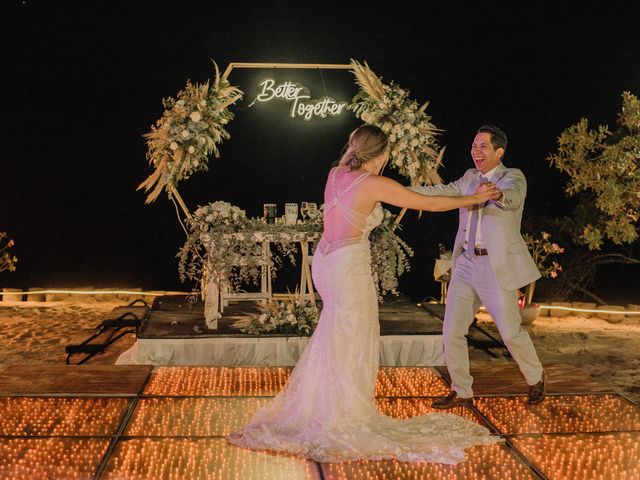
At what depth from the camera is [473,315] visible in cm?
459

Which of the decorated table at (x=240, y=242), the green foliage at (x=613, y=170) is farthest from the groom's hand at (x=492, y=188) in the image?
the green foliage at (x=613, y=170)

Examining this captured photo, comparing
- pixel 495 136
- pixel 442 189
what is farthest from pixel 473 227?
pixel 495 136

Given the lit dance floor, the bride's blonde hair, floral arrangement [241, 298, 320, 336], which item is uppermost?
the bride's blonde hair

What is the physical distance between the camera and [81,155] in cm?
1067

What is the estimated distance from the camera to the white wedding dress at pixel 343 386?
392cm

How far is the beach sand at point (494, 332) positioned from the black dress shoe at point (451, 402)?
210cm

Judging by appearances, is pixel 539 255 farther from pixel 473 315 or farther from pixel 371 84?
pixel 473 315

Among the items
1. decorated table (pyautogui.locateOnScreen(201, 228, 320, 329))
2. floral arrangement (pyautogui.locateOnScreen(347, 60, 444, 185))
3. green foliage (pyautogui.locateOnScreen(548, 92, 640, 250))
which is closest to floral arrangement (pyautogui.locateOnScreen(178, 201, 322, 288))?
decorated table (pyautogui.locateOnScreen(201, 228, 320, 329))

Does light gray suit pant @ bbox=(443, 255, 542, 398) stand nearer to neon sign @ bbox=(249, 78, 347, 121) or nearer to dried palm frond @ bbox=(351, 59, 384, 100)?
dried palm frond @ bbox=(351, 59, 384, 100)

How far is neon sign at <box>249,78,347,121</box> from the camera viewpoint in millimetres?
10398

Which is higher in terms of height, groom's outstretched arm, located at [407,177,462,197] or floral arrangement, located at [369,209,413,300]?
groom's outstretched arm, located at [407,177,462,197]

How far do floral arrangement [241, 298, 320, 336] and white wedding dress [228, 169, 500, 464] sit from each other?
223 centimetres

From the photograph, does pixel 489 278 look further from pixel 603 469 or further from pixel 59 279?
pixel 59 279

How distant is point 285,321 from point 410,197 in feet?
9.19
